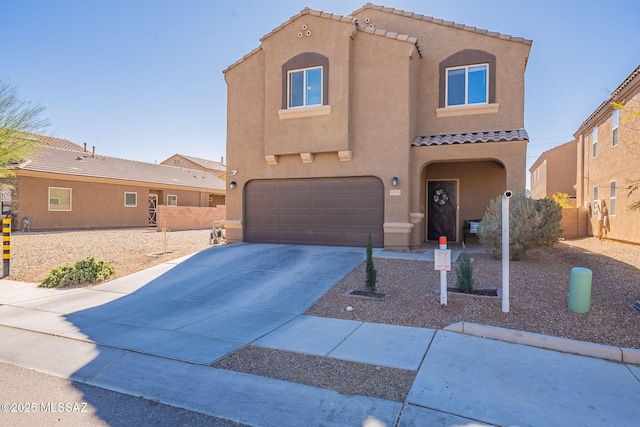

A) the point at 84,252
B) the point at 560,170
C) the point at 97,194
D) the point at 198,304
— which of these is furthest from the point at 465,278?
the point at 560,170

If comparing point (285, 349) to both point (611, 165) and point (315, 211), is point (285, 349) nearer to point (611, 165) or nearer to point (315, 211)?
point (315, 211)

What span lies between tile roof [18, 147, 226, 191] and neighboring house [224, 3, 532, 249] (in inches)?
504

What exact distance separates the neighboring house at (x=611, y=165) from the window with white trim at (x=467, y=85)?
431cm

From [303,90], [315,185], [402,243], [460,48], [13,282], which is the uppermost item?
[460,48]

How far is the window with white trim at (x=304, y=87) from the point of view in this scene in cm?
1278

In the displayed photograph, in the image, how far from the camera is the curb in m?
4.73

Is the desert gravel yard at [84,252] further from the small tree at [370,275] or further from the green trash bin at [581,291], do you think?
the green trash bin at [581,291]

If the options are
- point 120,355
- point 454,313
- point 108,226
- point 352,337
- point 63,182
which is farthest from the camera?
point 108,226

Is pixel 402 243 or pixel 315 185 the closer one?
pixel 402 243

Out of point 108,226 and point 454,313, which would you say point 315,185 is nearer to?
point 454,313

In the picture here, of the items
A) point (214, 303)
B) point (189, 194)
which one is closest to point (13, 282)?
point (214, 303)

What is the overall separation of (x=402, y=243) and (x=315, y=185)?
11.7 ft

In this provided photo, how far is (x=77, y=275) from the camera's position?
30.5ft

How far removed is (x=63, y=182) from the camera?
22.7 meters
